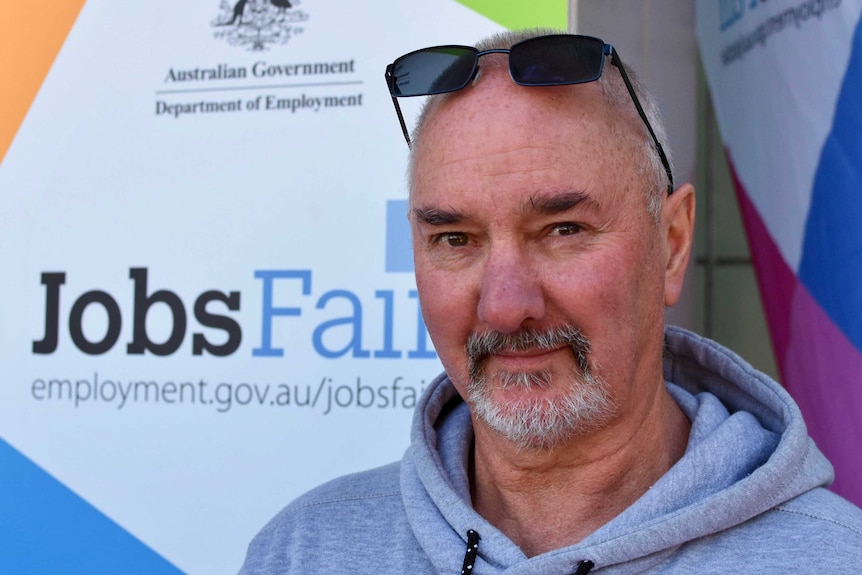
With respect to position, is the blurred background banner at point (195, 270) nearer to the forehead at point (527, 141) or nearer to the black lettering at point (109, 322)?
the black lettering at point (109, 322)

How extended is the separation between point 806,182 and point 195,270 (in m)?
1.50

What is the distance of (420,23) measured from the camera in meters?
2.19

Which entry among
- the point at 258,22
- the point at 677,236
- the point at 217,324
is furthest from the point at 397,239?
the point at 677,236

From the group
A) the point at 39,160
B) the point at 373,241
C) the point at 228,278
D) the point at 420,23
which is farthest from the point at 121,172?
the point at 420,23

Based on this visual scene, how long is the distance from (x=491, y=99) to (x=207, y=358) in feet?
3.89

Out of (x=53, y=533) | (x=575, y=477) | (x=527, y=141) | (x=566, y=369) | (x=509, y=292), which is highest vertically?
(x=527, y=141)

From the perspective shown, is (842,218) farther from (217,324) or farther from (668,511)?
(217,324)

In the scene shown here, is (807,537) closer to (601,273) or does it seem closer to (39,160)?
(601,273)

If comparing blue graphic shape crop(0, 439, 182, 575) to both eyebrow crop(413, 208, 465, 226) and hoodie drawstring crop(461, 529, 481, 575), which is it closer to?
hoodie drawstring crop(461, 529, 481, 575)

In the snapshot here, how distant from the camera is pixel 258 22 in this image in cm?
234

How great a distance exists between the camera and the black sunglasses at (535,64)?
4.74ft

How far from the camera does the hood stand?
1.35m

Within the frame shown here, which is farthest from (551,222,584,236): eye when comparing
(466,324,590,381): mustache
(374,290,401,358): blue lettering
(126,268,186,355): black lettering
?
(126,268,186,355): black lettering

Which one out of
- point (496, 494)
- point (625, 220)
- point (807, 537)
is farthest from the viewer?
point (496, 494)
